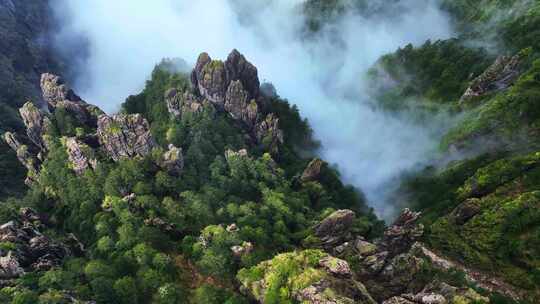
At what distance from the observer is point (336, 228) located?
372ft

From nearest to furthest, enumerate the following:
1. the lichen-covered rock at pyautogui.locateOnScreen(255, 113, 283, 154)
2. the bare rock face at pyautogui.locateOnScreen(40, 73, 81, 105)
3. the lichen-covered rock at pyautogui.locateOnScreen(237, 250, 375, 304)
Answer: the lichen-covered rock at pyautogui.locateOnScreen(237, 250, 375, 304), the bare rock face at pyautogui.locateOnScreen(40, 73, 81, 105), the lichen-covered rock at pyautogui.locateOnScreen(255, 113, 283, 154)

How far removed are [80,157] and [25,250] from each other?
3598 centimetres

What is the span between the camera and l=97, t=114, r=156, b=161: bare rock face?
130 meters

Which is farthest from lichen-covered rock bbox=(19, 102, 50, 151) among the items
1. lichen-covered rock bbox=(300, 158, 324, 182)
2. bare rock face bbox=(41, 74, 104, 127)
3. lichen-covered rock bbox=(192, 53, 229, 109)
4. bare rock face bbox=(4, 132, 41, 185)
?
lichen-covered rock bbox=(300, 158, 324, 182)

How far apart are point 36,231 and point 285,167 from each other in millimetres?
83231

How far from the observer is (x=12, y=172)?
15912 centimetres

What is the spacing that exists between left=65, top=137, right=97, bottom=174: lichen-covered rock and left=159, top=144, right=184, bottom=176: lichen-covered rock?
18408 millimetres

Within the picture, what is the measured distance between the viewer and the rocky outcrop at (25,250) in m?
90.9

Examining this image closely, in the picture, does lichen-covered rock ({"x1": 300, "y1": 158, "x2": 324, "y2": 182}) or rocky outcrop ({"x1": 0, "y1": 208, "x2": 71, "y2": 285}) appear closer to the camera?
rocky outcrop ({"x1": 0, "y1": 208, "x2": 71, "y2": 285})

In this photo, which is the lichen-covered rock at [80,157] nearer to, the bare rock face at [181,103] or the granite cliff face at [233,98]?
the bare rock face at [181,103]

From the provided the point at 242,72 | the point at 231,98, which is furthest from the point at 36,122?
the point at 242,72

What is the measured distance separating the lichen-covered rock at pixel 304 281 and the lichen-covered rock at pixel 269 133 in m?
75.1

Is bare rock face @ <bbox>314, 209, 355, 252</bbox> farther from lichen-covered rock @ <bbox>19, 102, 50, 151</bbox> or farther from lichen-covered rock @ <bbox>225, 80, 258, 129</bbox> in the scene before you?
lichen-covered rock @ <bbox>19, 102, 50, 151</bbox>

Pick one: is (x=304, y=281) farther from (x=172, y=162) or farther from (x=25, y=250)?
(x=172, y=162)
